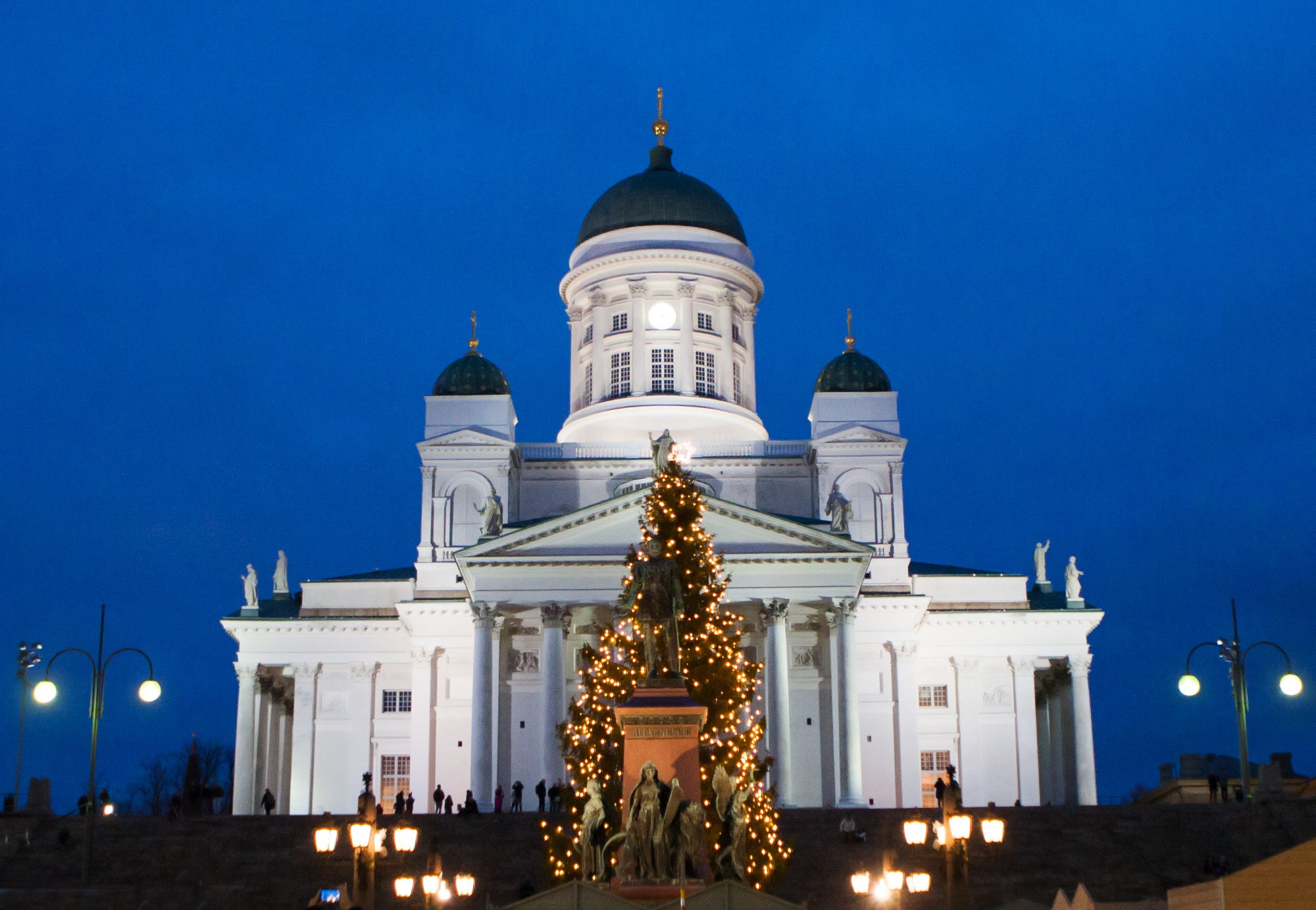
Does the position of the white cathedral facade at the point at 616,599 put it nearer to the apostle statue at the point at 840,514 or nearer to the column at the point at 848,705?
the column at the point at 848,705

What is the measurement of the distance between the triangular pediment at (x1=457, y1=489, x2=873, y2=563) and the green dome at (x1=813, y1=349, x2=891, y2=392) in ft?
43.3

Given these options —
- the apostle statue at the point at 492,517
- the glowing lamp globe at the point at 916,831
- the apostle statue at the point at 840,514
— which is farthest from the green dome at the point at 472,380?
the glowing lamp globe at the point at 916,831

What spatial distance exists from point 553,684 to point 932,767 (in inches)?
620

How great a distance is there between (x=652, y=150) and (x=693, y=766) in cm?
5523

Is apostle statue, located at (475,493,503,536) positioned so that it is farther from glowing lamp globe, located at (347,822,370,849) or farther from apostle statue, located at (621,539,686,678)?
glowing lamp globe, located at (347,822,370,849)

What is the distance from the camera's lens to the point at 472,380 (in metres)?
66.8

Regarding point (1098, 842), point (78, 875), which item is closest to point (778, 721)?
point (1098, 842)

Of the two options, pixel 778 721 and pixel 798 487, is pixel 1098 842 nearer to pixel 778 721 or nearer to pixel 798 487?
pixel 778 721

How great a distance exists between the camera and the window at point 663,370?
69562 millimetres

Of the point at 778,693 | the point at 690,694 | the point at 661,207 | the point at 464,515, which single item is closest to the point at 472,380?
the point at 464,515

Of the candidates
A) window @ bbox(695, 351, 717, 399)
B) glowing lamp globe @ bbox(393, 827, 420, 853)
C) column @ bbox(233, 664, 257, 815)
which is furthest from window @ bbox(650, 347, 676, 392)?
glowing lamp globe @ bbox(393, 827, 420, 853)

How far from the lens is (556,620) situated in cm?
5412

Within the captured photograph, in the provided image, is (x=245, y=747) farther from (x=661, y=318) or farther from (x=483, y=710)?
(x=661, y=318)

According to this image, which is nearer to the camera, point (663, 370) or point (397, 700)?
point (397, 700)
